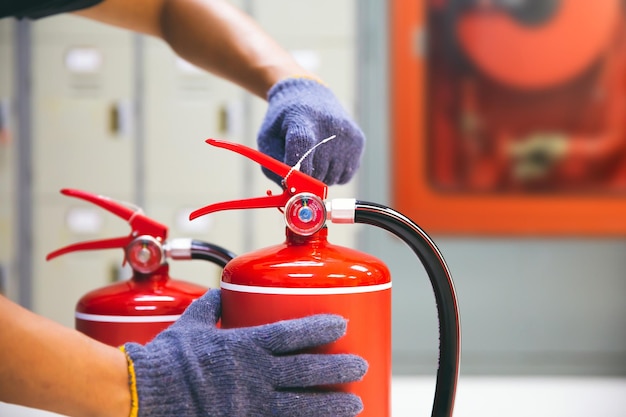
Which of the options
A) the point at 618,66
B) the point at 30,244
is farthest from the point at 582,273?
the point at 30,244

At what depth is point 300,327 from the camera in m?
0.54

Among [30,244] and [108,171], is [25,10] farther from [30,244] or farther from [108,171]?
[30,244]

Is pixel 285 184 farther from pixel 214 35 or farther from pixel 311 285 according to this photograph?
pixel 214 35

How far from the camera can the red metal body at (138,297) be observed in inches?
28.4

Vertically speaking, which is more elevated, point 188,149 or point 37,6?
point 37,6

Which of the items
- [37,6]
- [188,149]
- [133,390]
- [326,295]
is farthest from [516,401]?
[188,149]

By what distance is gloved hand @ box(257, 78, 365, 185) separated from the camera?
27.7 inches

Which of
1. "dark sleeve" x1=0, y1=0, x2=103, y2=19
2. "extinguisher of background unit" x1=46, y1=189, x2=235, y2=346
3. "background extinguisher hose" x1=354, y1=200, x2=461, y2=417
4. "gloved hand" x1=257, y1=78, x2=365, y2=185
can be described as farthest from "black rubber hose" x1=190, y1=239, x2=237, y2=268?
"dark sleeve" x1=0, y1=0, x2=103, y2=19

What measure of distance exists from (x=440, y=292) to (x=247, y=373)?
0.22m

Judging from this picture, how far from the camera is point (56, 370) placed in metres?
0.51

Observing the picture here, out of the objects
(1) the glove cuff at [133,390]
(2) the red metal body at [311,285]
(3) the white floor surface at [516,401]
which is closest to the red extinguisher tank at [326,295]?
(2) the red metal body at [311,285]

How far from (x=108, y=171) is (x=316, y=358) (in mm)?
1971

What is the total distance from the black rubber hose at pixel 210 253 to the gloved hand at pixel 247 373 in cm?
25

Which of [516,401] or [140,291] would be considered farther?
[516,401]
